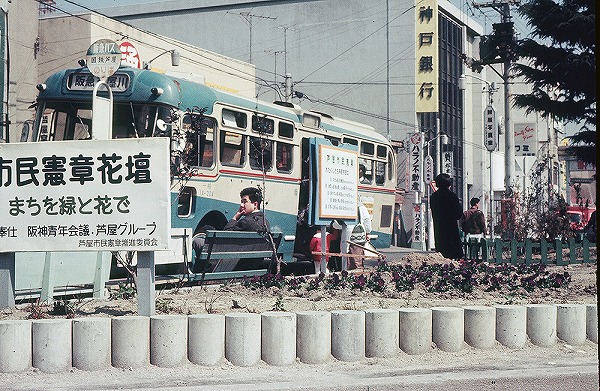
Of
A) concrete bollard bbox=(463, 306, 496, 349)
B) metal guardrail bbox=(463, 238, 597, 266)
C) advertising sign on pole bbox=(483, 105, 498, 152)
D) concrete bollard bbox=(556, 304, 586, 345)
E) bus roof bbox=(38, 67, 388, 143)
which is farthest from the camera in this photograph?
advertising sign on pole bbox=(483, 105, 498, 152)

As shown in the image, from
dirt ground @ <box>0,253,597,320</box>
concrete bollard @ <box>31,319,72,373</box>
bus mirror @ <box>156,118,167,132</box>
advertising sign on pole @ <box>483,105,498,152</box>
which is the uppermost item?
advertising sign on pole @ <box>483,105,498,152</box>

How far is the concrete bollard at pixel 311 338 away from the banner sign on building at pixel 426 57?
45.7 meters

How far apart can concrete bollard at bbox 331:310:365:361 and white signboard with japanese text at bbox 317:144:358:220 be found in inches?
288

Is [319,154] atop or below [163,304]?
atop

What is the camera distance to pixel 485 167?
65.9 meters

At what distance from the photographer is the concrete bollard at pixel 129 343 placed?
296 inches

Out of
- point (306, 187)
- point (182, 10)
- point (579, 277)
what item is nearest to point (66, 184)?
point (579, 277)

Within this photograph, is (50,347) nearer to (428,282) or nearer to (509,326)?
(509,326)

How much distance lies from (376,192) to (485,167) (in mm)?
43983

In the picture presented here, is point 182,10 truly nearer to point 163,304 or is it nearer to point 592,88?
point 592,88

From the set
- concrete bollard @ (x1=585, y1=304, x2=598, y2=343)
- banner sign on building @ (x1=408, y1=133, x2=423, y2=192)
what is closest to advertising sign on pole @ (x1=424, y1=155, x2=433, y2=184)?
banner sign on building @ (x1=408, y1=133, x2=423, y2=192)

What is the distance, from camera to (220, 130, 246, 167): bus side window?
16500mm

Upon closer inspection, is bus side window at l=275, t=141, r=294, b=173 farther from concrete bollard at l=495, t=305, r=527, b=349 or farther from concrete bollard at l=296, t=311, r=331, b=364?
concrete bollard at l=296, t=311, r=331, b=364

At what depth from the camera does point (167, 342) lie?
7562 millimetres
